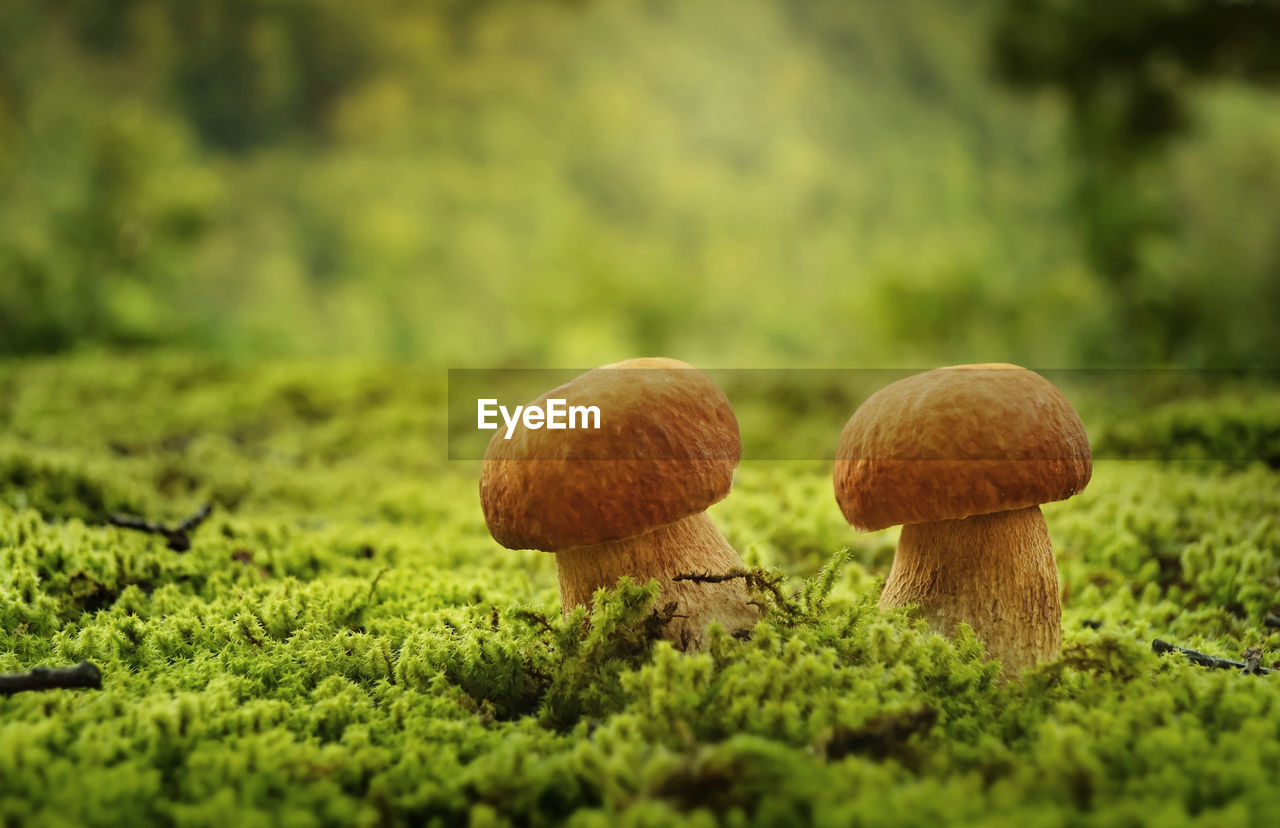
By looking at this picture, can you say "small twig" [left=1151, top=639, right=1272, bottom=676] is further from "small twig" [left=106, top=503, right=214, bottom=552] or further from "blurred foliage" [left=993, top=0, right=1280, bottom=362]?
"blurred foliage" [left=993, top=0, right=1280, bottom=362]

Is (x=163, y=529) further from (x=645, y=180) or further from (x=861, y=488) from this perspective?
(x=645, y=180)

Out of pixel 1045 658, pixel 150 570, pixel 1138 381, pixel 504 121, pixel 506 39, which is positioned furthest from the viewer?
pixel 506 39

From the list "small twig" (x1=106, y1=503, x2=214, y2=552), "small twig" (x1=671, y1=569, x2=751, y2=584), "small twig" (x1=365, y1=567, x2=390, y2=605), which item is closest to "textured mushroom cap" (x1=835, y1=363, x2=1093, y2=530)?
"small twig" (x1=671, y1=569, x2=751, y2=584)

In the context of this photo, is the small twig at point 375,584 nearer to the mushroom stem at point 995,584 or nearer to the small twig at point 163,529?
the small twig at point 163,529

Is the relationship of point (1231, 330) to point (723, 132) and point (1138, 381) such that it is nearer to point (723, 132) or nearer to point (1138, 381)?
point (1138, 381)

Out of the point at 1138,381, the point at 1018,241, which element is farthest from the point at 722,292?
the point at 1138,381

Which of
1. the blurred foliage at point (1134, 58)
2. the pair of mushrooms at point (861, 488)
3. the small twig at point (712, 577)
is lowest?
the small twig at point (712, 577)

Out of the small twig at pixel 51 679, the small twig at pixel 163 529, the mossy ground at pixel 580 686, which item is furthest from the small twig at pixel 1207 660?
the small twig at pixel 163 529
